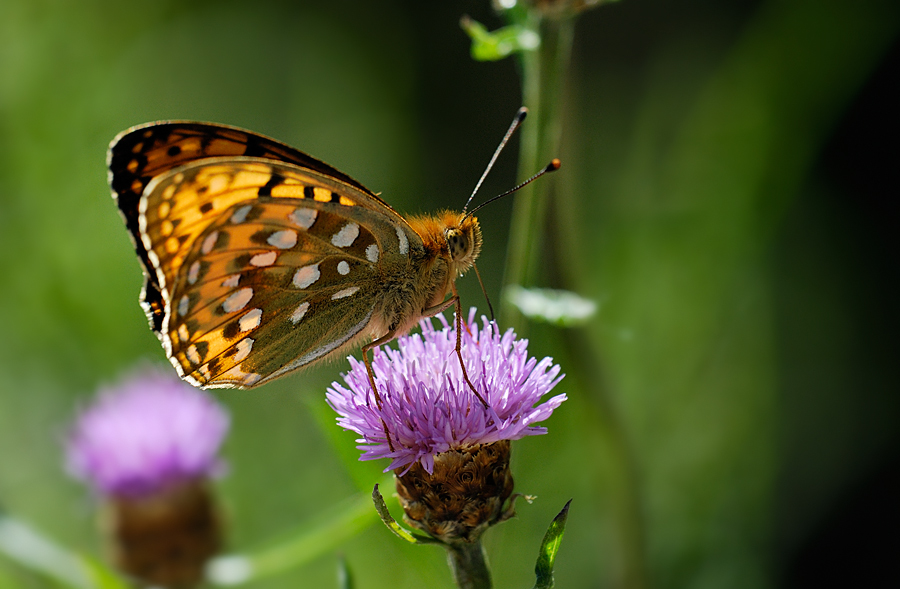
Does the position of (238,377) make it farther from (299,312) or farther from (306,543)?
(306,543)

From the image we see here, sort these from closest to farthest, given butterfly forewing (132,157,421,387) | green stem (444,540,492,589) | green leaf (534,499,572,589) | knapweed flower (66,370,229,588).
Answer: green leaf (534,499,572,589)
green stem (444,540,492,589)
butterfly forewing (132,157,421,387)
knapweed flower (66,370,229,588)

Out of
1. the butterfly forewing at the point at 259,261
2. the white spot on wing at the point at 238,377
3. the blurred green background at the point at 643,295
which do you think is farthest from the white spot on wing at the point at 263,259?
the blurred green background at the point at 643,295

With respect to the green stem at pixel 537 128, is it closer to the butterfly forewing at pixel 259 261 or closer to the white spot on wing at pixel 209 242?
the butterfly forewing at pixel 259 261

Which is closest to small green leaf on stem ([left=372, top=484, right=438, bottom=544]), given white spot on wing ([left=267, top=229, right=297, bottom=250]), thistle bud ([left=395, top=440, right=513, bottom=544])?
thistle bud ([left=395, top=440, right=513, bottom=544])

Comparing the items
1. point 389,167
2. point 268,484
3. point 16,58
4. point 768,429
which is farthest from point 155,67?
point 768,429

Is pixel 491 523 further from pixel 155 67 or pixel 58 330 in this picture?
pixel 155 67

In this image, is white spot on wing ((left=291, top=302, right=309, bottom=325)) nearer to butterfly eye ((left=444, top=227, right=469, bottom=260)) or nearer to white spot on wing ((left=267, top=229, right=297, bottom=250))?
white spot on wing ((left=267, top=229, right=297, bottom=250))
